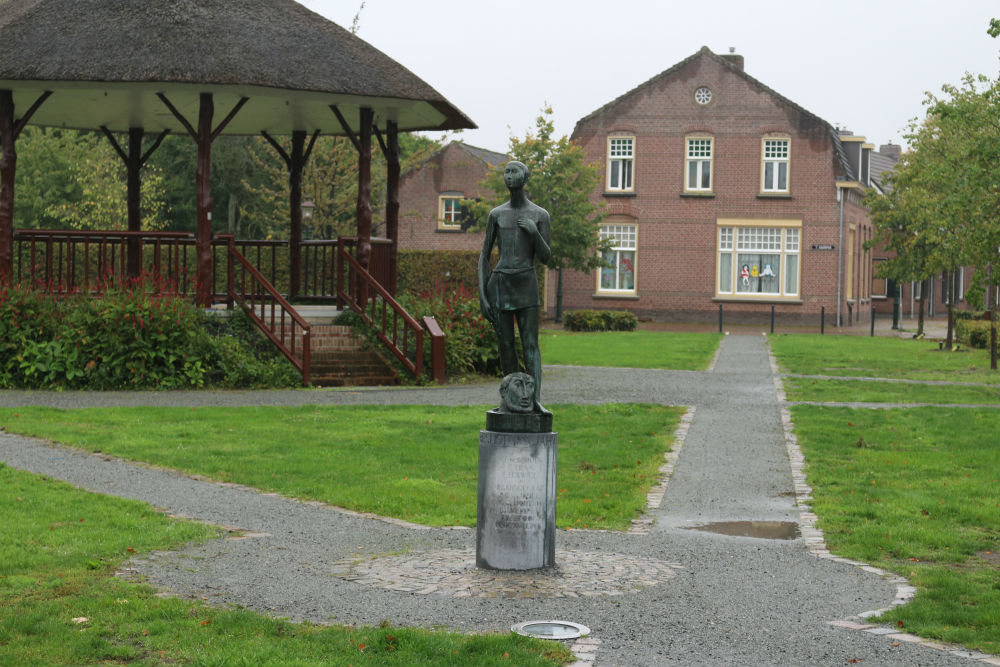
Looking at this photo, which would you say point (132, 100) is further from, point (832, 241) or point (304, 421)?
point (832, 241)

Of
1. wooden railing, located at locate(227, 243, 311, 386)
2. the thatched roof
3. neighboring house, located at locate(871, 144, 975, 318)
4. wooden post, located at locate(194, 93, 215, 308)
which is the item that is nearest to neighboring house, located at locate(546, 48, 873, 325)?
neighboring house, located at locate(871, 144, 975, 318)

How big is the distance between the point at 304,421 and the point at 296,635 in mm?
9138

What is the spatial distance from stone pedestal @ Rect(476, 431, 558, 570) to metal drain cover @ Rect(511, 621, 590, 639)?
1.38 m

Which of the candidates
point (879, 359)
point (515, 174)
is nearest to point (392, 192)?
point (879, 359)

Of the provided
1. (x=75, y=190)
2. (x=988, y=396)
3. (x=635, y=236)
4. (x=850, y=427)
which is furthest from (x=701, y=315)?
(x=850, y=427)

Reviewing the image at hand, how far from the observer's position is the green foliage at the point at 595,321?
42438 mm

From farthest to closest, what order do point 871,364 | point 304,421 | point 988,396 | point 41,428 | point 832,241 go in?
point 832,241
point 871,364
point 988,396
point 304,421
point 41,428

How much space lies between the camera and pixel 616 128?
4909cm

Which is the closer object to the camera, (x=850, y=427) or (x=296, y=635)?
(x=296, y=635)

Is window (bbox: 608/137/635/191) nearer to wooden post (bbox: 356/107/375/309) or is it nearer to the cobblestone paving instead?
wooden post (bbox: 356/107/375/309)

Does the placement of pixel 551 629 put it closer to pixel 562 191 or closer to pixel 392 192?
pixel 392 192

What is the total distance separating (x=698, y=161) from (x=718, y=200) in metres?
1.70

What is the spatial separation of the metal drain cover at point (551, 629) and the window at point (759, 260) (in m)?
42.6

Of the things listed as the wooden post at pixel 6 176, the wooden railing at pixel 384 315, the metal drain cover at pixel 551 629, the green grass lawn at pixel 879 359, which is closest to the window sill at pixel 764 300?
the green grass lawn at pixel 879 359
